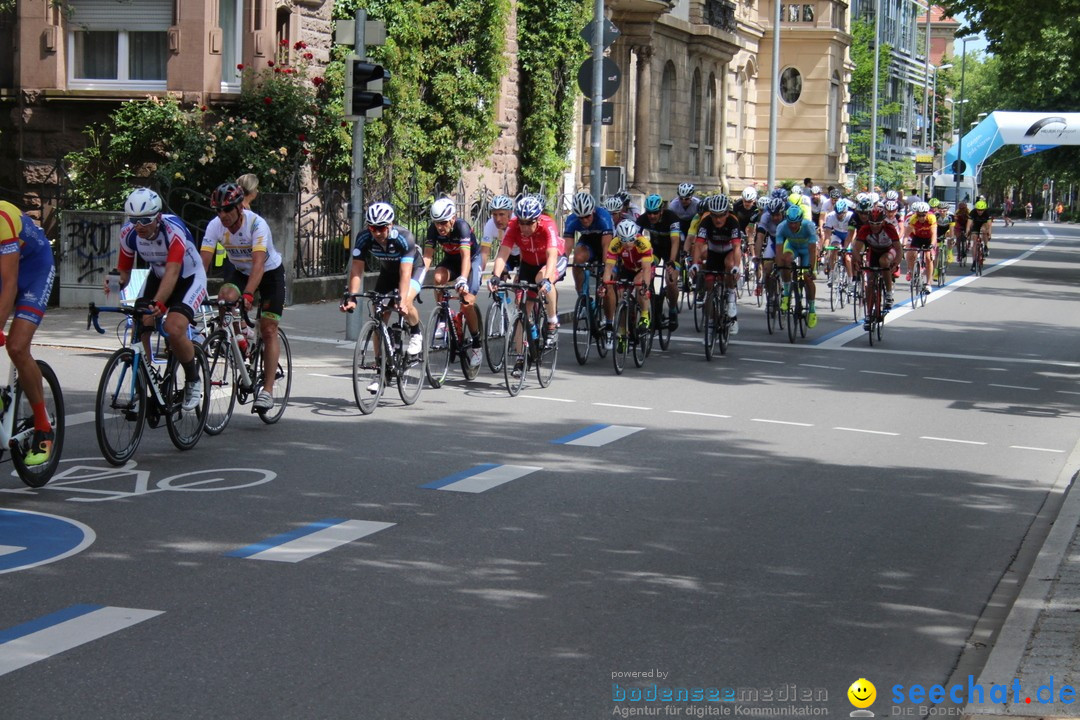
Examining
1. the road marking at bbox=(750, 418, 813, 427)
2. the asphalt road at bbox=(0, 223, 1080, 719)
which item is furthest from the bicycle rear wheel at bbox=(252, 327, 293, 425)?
the road marking at bbox=(750, 418, 813, 427)

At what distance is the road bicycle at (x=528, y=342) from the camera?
14.4 meters

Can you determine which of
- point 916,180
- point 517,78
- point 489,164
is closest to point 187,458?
point 489,164

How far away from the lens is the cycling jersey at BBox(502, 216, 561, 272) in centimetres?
1502

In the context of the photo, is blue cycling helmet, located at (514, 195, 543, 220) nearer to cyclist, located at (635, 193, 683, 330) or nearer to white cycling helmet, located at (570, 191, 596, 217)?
white cycling helmet, located at (570, 191, 596, 217)

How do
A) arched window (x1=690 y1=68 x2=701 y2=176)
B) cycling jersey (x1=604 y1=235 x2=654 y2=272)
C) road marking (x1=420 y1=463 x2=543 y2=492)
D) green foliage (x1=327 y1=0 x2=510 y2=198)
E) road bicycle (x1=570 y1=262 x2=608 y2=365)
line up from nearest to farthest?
road marking (x1=420 y1=463 x2=543 y2=492) < cycling jersey (x1=604 y1=235 x2=654 y2=272) < road bicycle (x1=570 y1=262 x2=608 y2=365) < green foliage (x1=327 y1=0 x2=510 y2=198) < arched window (x1=690 y1=68 x2=701 y2=176)

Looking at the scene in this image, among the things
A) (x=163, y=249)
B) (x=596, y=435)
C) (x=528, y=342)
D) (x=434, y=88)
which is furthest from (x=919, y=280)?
(x=163, y=249)

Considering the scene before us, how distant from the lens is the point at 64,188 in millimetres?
21422

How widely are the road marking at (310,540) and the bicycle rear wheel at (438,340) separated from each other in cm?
530

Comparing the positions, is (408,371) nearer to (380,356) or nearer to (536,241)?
(380,356)

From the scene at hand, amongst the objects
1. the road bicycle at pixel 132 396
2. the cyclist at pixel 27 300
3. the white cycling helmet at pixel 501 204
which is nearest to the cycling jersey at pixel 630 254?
the white cycling helmet at pixel 501 204

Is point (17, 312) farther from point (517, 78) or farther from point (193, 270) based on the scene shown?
point (517, 78)

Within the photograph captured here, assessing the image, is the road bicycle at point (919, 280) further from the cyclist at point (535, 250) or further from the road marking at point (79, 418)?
the road marking at point (79, 418)

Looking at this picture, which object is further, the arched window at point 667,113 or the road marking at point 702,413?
the arched window at point 667,113

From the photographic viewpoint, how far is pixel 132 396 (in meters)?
9.89
